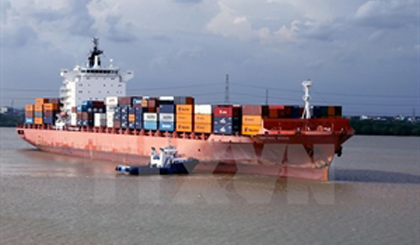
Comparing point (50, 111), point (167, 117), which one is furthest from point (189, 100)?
point (50, 111)

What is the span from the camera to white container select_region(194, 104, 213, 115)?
27.4m

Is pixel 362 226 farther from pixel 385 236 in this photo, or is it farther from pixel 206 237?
pixel 206 237

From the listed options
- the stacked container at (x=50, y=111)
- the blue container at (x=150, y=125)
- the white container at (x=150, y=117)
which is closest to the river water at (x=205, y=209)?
the blue container at (x=150, y=125)

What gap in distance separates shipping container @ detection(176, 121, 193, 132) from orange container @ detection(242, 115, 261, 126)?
12.0ft

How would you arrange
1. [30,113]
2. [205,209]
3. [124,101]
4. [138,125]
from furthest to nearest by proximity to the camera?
[30,113] < [124,101] < [138,125] < [205,209]

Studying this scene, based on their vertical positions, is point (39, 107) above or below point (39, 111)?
above

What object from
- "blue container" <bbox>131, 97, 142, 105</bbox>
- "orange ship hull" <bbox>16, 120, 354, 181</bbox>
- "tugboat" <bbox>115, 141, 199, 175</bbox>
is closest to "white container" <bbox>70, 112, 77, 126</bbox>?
"blue container" <bbox>131, 97, 142, 105</bbox>

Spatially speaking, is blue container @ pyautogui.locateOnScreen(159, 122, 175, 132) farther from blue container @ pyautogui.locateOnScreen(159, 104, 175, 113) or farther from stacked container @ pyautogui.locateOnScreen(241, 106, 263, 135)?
stacked container @ pyautogui.locateOnScreen(241, 106, 263, 135)

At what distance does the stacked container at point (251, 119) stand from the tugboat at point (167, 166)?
2.93 meters

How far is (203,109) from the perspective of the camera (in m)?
27.8

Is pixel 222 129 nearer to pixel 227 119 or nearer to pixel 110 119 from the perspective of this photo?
pixel 227 119

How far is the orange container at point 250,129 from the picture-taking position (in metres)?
25.2

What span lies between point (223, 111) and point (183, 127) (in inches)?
129

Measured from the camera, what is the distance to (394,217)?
17.9 m
